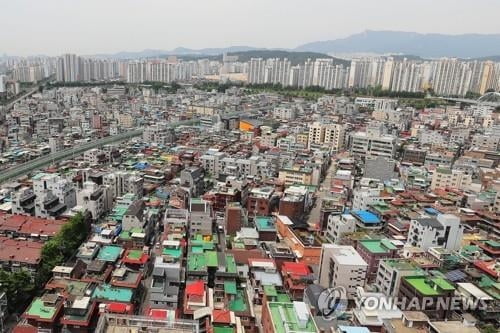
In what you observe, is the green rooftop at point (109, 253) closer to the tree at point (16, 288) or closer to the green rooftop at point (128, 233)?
the green rooftop at point (128, 233)

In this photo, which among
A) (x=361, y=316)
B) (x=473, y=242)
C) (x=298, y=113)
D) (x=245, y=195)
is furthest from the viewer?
(x=298, y=113)

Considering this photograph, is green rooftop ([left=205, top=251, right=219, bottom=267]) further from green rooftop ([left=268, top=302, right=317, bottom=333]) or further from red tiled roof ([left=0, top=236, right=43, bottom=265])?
red tiled roof ([left=0, top=236, right=43, bottom=265])

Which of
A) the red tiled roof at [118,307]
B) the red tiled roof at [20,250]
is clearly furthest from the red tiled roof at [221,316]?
the red tiled roof at [20,250]

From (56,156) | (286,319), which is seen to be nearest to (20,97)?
(56,156)

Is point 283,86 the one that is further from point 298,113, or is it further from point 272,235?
point 272,235

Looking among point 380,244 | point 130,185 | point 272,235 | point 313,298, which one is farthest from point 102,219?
point 380,244
